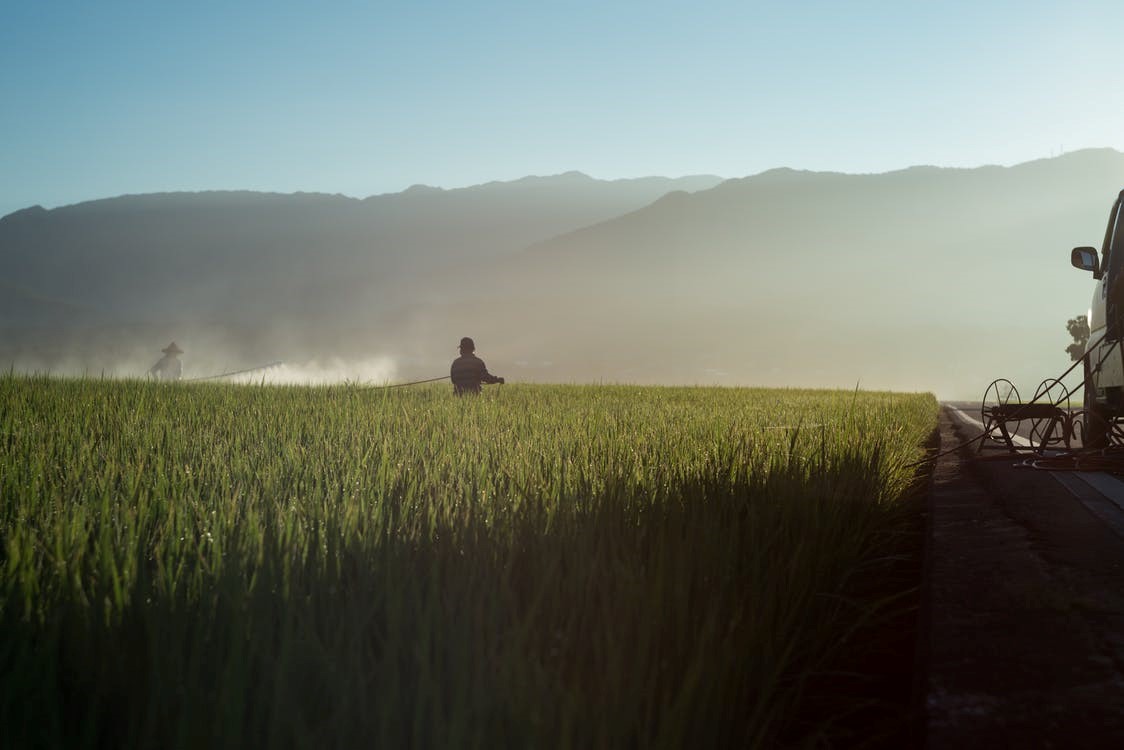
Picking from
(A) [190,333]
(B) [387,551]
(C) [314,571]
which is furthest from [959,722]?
(A) [190,333]

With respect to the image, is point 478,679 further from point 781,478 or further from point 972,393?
point 972,393

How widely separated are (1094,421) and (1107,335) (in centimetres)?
162

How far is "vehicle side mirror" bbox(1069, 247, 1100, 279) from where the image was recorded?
317 inches

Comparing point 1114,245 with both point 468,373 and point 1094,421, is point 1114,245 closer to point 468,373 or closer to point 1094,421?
point 1094,421

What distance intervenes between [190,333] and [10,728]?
17953 centimetres

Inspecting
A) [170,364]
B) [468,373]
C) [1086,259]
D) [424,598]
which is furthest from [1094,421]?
[170,364]

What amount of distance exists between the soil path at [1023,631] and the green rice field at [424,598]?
29 centimetres

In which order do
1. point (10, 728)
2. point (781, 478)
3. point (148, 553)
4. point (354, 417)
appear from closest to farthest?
point (10, 728) < point (148, 553) < point (781, 478) < point (354, 417)

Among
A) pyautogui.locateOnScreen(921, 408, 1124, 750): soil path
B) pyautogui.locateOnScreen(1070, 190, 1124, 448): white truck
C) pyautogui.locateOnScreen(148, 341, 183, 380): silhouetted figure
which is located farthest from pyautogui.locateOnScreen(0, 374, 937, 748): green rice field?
pyautogui.locateOnScreen(148, 341, 183, 380): silhouetted figure

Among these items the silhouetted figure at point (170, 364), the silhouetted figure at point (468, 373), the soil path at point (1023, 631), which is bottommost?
the soil path at point (1023, 631)

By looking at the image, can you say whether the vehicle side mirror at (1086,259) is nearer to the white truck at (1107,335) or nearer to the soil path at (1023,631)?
the white truck at (1107,335)

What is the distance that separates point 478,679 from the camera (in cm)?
154

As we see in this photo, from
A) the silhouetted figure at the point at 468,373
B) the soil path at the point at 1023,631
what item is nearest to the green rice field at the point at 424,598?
the soil path at the point at 1023,631

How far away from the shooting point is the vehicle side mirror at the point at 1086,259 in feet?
26.4
